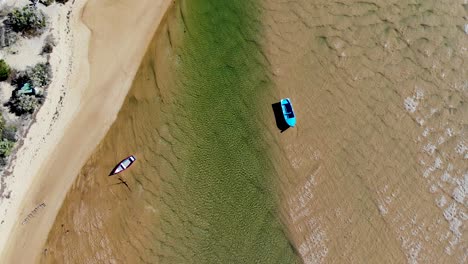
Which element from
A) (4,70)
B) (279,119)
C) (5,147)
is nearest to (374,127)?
(279,119)

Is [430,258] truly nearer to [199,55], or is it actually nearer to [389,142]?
[389,142]

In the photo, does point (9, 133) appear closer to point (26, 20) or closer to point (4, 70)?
point (4, 70)

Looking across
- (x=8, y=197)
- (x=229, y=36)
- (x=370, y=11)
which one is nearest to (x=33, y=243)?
(x=8, y=197)

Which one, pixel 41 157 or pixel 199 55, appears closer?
pixel 41 157

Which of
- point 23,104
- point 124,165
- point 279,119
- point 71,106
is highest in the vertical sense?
point 23,104

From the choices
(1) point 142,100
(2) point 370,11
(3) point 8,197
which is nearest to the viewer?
A: (3) point 8,197

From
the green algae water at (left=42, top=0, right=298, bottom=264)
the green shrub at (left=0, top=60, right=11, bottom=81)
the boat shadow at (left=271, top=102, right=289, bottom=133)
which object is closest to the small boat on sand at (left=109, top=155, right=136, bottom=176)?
the green algae water at (left=42, top=0, right=298, bottom=264)

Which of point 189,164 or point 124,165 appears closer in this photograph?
point 124,165

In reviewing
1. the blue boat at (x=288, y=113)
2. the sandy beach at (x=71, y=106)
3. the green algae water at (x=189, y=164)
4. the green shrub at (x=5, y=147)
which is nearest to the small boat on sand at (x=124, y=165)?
the green algae water at (x=189, y=164)
